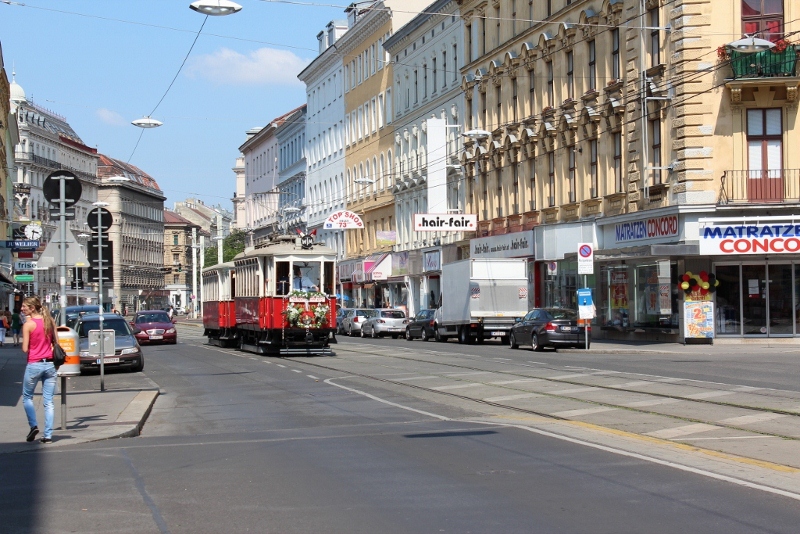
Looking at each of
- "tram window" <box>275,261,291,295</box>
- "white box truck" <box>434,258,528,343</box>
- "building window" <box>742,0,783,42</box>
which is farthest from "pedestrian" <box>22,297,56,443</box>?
"white box truck" <box>434,258,528,343</box>

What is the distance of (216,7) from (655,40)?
22.1m

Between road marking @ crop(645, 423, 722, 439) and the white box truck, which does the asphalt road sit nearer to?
road marking @ crop(645, 423, 722, 439)

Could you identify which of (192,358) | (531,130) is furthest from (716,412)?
(531,130)

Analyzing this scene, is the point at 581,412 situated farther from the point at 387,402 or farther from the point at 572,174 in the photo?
the point at 572,174

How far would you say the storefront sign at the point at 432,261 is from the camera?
215 feet

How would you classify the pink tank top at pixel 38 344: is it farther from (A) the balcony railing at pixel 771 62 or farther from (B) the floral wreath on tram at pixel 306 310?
(A) the balcony railing at pixel 771 62

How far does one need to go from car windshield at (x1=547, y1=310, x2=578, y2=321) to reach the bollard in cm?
2462

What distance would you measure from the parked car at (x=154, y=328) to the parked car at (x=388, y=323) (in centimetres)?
1073

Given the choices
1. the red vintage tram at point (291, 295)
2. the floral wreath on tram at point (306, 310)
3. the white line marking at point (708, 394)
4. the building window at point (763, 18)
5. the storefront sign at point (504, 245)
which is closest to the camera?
the white line marking at point (708, 394)

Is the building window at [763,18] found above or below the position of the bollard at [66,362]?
above

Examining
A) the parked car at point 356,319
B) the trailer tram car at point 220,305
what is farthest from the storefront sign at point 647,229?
the parked car at point 356,319

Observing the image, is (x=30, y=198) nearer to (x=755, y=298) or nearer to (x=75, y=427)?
(x=755, y=298)

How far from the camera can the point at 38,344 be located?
14.5 m

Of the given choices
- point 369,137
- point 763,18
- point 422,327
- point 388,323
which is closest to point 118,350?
point 763,18
